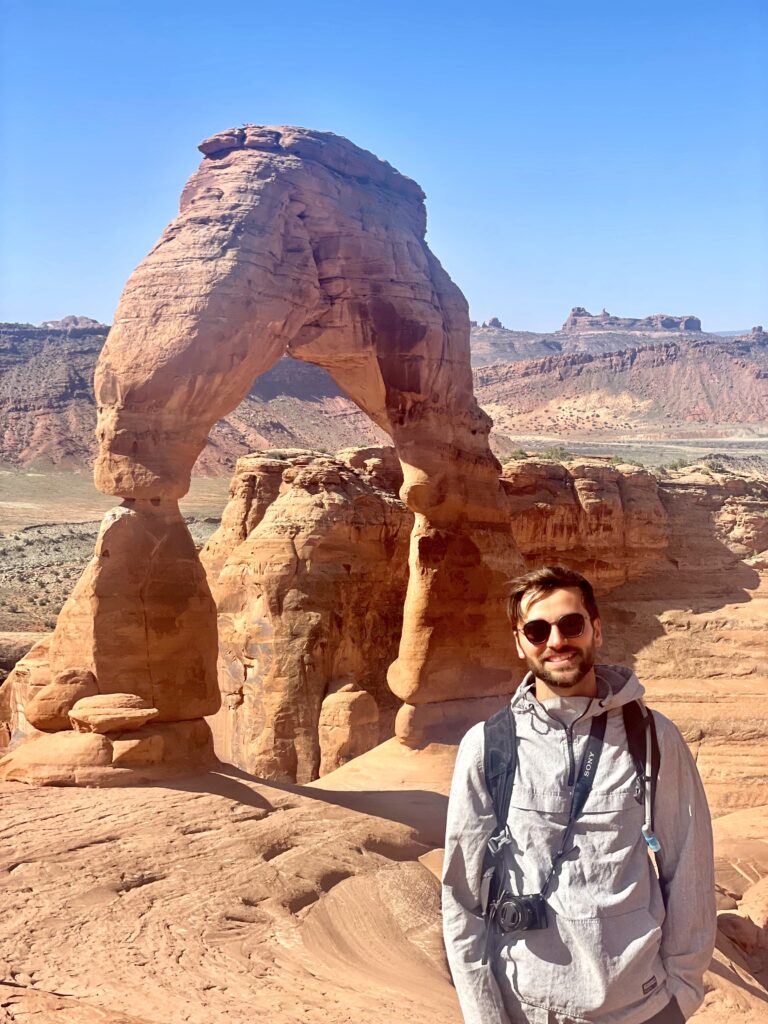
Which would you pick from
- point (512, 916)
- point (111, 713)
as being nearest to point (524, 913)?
point (512, 916)

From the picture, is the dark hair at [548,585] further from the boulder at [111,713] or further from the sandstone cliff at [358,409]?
the sandstone cliff at [358,409]

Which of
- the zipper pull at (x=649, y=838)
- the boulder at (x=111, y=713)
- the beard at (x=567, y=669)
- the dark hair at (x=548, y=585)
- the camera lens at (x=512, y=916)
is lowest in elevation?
the boulder at (x=111, y=713)

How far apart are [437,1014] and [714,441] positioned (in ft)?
233

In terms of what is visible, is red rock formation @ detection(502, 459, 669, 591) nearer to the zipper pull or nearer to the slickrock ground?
the slickrock ground

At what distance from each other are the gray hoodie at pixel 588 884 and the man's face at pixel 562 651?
60 millimetres

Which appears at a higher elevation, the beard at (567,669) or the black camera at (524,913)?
the beard at (567,669)

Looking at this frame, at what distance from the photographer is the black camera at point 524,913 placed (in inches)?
125

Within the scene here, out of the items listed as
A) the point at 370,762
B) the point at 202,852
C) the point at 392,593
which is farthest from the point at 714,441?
the point at 202,852

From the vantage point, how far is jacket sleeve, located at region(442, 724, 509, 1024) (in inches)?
127

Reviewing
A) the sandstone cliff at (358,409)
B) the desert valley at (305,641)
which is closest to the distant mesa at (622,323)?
the sandstone cliff at (358,409)

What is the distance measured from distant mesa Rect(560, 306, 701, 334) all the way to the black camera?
Answer: 15108 cm

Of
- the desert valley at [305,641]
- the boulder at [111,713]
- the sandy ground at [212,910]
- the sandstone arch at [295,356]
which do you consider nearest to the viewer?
the sandy ground at [212,910]

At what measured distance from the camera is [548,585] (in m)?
3.47

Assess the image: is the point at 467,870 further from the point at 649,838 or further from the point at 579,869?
the point at 649,838
